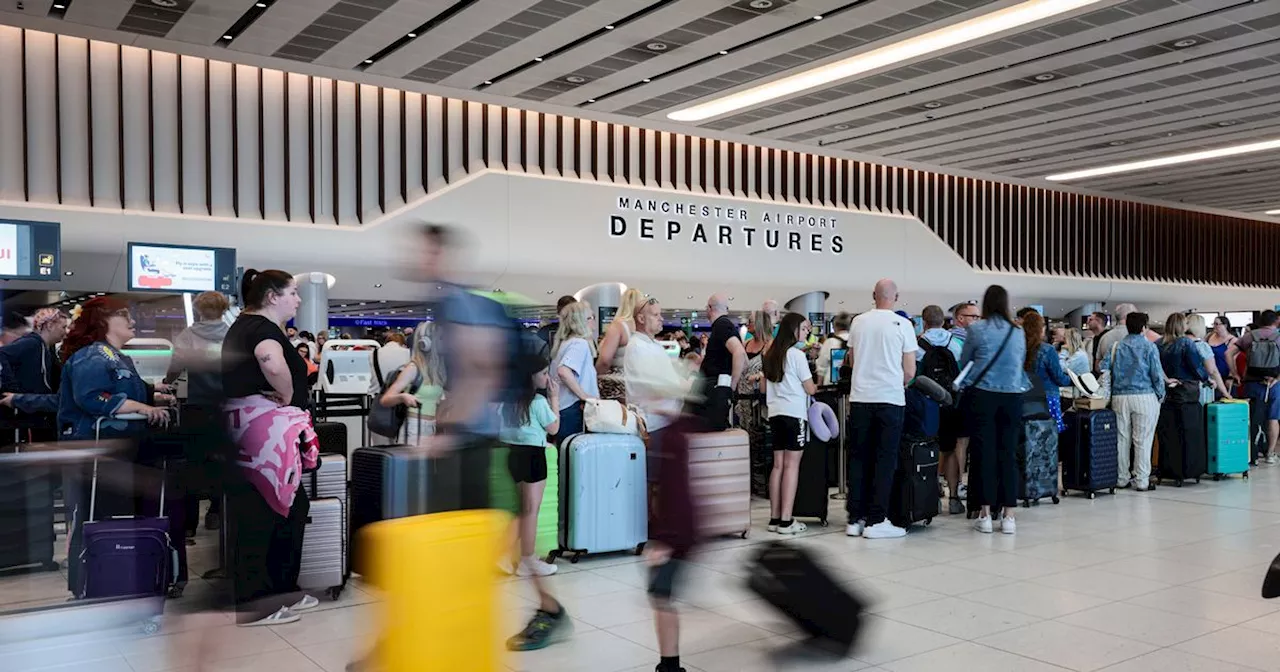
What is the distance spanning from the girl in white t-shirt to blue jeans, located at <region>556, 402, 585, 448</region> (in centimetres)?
125

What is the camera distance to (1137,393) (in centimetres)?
807

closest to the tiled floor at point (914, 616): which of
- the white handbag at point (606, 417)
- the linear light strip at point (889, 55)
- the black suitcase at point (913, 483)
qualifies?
the black suitcase at point (913, 483)

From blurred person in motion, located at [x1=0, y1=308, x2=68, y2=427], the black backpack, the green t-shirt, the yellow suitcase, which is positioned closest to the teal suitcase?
the black backpack

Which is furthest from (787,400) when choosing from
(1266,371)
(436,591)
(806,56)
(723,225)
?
(723,225)

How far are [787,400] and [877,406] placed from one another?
0.55m

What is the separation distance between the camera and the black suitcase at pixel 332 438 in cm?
537

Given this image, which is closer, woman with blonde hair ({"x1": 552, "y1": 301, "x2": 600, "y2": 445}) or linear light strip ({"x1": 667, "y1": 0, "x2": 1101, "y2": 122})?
woman with blonde hair ({"x1": 552, "y1": 301, "x2": 600, "y2": 445})

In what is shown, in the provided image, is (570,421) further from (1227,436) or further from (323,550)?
(1227,436)

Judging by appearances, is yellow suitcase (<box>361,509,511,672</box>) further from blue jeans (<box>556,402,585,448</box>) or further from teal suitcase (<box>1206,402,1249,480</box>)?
teal suitcase (<box>1206,402,1249,480</box>)

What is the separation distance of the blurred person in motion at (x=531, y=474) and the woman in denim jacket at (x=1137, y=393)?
5136mm

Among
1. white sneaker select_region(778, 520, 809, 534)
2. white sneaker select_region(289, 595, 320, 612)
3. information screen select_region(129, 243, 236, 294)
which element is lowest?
white sneaker select_region(778, 520, 809, 534)

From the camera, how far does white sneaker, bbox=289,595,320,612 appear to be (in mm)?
4473

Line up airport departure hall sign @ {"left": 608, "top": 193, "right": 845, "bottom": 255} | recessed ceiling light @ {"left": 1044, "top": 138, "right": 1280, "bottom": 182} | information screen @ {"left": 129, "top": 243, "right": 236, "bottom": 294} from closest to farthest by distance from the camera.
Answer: information screen @ {"left": 129, "top": 243, "right": 236, "bottom": 294} < airport departure hall sign @ {"left": 608, "top": 193, "right": 845, "bottom": 255} < recessed ceiling light @ {"left": 1044, "top": 138, "right": 1280, "bottom": 182}

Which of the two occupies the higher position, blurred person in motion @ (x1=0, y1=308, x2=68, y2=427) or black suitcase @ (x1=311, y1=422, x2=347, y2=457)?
blurred person in motion @ (x1=0, y1=308, x2=68, y2=427)
